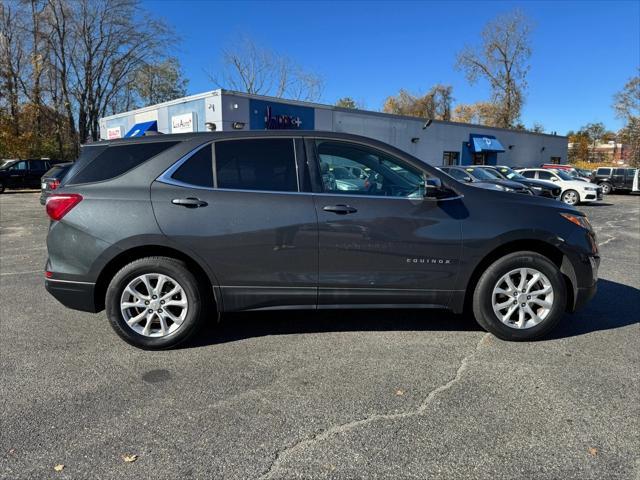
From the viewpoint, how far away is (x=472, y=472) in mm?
2289

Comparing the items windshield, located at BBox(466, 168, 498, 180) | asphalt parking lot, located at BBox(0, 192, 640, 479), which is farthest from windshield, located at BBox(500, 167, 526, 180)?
asphalt parking lot, located at BBox(0, 192, 640, 479)

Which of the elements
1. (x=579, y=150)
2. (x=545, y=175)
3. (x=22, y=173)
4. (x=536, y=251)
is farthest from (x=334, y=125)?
(x=579, y=150)

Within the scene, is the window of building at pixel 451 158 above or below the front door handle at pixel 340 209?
above

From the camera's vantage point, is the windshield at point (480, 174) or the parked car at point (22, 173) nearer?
the windshield at point (480, 174)

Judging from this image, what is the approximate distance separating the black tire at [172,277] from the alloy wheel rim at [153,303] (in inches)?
1.1

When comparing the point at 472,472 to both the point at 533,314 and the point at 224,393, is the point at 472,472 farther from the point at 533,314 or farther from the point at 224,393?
the point at 533,314

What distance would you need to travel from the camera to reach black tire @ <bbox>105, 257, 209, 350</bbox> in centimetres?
366

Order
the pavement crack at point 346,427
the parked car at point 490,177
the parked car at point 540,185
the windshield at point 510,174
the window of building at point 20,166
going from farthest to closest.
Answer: the window of building at point 20,166 → the windshield at point 510,174 → the parked car at point 540,185 → the parked car at point 490,177 → the pavement crack at point 346,427

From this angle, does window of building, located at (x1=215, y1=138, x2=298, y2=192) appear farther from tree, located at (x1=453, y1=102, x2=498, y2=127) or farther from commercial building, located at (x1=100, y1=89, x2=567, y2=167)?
tree, located at (x1=453, y1=102, x2=498, y2=127)

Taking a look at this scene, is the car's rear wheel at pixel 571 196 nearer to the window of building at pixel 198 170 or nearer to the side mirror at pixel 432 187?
the side mirror at pixel 432 187

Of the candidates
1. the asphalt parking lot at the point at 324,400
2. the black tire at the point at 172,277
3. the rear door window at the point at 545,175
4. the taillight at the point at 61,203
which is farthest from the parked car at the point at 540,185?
the taillight at the point at 61,203

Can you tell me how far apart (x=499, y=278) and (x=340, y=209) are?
149 centimetres

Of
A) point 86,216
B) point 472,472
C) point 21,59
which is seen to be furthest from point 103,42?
point 472,472

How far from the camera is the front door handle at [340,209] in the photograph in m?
3.64
